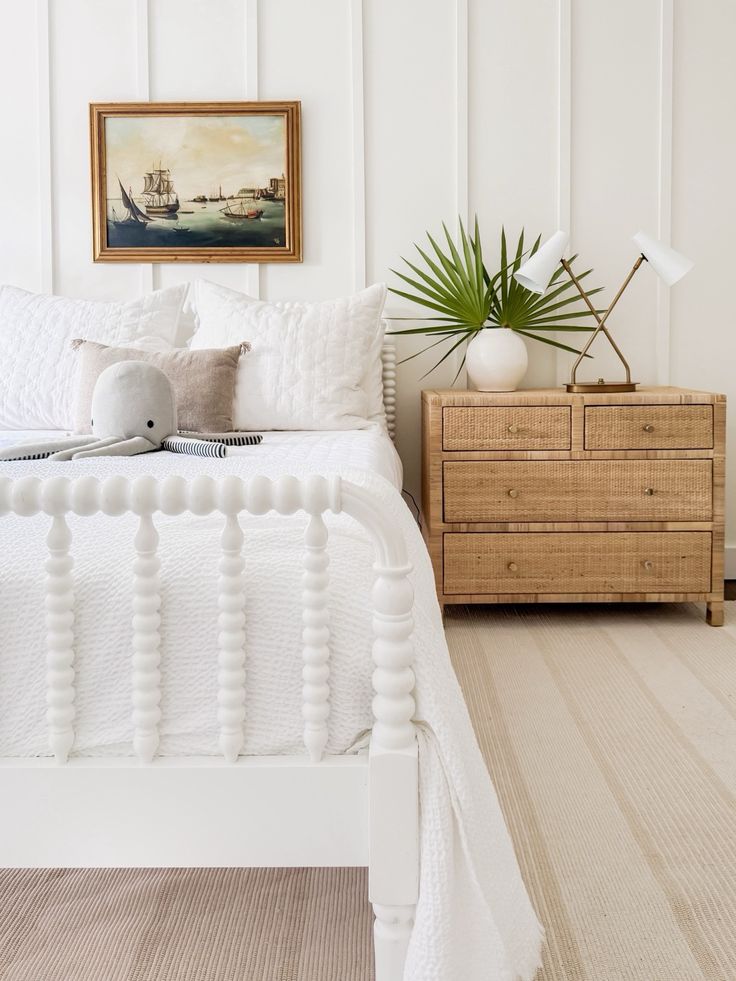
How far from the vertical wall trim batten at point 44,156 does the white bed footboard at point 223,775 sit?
2.47m

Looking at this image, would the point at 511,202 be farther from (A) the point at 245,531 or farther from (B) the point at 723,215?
(A) the point at 245,531

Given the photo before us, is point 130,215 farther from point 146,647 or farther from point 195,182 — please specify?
point 146,647

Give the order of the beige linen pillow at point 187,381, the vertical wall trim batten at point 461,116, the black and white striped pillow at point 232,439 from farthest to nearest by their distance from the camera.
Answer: the vertical wall trim batten at point 461,116
the beige linen pillow at point 187,381
the black and white striped pillow at point 232,439

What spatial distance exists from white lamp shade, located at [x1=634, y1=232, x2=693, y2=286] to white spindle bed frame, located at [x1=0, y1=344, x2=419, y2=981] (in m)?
2.11

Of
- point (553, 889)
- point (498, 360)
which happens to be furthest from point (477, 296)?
point (553, 889)

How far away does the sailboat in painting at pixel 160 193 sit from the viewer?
324 centimetres

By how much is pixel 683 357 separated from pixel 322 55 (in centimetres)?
167

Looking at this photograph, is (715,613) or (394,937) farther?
(715,613)

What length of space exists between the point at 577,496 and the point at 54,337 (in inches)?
65.9

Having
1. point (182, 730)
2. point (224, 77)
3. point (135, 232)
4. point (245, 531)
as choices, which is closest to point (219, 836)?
point (182, 730)

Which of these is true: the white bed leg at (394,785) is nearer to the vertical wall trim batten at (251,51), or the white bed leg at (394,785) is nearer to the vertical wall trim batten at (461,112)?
the vertical wall trim batten at (461,112)

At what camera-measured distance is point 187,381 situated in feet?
8.27

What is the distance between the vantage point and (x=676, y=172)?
10.6 ft

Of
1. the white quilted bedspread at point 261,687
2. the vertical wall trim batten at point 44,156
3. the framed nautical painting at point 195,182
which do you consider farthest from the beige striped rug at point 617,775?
the vertical wall trim batten at point 44,156
